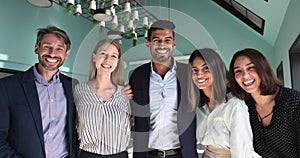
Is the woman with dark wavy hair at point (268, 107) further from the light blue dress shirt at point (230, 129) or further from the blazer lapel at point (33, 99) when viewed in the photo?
the blazer lapel at point (33, 99)

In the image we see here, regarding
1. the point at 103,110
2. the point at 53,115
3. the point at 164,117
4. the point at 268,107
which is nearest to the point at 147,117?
the point at 164,117

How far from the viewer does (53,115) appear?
3.90 feet

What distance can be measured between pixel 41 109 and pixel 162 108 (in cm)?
62

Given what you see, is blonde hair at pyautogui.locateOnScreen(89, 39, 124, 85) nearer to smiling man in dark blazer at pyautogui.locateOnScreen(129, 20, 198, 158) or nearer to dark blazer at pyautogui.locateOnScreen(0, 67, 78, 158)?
smiling man in dark blazer at pyautogui.locateOnScreen(129, 20, 198, 158)

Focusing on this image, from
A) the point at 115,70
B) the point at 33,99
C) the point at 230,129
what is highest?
the point at 115,70

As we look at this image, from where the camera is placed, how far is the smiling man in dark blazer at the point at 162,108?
53.2 inches

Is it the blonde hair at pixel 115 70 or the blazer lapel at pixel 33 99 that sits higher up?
the blonde hair at pixel 115 70

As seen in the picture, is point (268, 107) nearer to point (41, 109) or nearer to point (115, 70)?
point (115, 70)

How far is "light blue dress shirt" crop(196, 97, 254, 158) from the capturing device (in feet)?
3.51

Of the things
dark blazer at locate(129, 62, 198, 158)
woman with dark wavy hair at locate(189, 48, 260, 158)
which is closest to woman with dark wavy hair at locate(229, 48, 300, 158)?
woman with dark wavy hair at locate(189, 48, 260, 158)

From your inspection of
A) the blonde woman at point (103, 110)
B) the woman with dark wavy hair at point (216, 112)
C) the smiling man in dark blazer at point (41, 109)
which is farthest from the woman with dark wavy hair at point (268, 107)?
the smiling man in dark blazer at point (41, 109)

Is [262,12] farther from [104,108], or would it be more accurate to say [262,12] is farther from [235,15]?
[104,108]

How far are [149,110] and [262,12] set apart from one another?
2.17 metres

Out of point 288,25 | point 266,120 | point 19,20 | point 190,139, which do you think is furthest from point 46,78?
point 19,20
